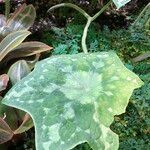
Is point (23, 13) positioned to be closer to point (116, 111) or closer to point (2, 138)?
point (2, 138)

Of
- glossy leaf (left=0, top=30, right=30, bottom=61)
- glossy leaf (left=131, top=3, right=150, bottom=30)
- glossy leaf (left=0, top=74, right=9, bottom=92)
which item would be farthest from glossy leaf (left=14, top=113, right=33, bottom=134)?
glossy leaf (left=131, top=3, right=150, bottom=30)

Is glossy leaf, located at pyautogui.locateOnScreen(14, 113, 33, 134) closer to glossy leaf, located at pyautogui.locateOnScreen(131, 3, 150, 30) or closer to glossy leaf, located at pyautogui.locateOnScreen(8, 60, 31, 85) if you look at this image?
glossy leaf, located at pyautogui.locateOnScreen(8, 60, 31, 85)

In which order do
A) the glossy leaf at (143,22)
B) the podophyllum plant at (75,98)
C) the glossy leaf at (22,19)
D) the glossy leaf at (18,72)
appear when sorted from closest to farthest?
the podophyllum plant at (75,98), the glossy leaf at (18,72), the glossy leaf at (22,19), the glossy leaf at (143,22)

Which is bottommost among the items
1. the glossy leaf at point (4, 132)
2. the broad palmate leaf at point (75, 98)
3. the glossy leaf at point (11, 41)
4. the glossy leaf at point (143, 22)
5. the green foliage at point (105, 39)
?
the glossy leaf at point (4, 132)

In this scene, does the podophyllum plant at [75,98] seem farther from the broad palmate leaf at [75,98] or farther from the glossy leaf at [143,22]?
the glossy leaf at [143,22]

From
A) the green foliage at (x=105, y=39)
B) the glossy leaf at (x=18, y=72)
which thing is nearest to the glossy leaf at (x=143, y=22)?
the green foliage at (x=105, y=39)

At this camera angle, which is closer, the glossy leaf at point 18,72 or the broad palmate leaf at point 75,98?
the broad palmate leaf at point 75,98

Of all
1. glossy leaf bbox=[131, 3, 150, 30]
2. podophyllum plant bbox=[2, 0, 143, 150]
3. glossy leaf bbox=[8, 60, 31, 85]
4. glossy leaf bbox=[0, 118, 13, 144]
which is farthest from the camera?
glossy leaf bbox=[131, 3, 150, 30]

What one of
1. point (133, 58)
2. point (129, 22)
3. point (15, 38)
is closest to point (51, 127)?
Answer: point (15, 38)
